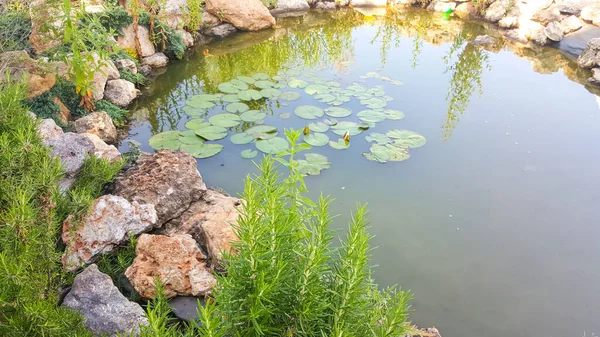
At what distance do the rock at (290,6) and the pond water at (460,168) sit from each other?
6.85 ft

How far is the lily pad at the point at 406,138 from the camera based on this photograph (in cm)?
505

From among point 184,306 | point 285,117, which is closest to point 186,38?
point 285,117

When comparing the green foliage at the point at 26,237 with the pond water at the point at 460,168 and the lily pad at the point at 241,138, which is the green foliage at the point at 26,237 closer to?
the pond water at the point at 460,168

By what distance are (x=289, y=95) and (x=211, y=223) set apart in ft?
11.2

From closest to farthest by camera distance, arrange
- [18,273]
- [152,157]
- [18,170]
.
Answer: [18,273]
[18,170]
[152,157]

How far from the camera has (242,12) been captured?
8586 millimetres

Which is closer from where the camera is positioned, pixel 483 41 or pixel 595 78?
pixel 595 78

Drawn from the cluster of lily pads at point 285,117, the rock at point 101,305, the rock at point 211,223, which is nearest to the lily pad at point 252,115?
the cluster of lily pads at point 285,117

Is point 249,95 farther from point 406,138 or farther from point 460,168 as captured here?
point 460,168

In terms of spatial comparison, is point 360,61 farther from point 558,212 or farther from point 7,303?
point 7,303

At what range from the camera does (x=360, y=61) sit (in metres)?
7.51

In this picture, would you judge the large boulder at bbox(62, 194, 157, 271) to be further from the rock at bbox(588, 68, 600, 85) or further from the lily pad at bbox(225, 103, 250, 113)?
the rock at bbox(588, 68, 600, 85)

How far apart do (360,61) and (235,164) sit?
3.88m

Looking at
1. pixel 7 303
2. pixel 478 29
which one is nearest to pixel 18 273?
pixel 7 303
